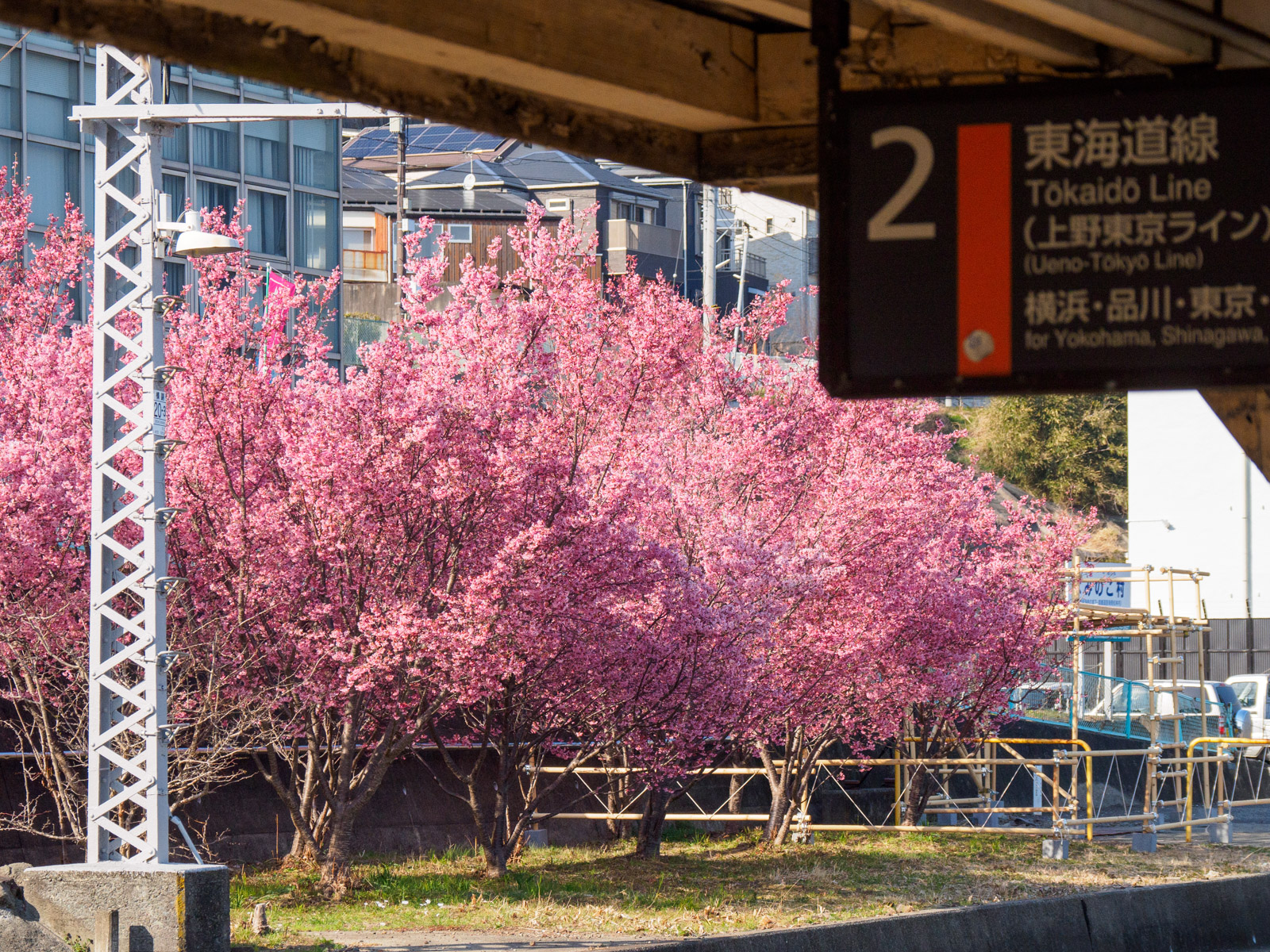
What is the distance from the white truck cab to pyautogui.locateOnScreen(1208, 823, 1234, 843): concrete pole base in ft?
52.9

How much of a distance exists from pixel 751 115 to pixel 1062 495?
2109 inches

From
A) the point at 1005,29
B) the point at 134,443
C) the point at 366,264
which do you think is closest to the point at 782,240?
the point at 366,264

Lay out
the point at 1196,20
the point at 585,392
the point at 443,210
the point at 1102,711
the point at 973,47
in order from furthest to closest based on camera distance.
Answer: the point at 443,210 → the point at 1102,711 → the point at 585,392 → the point at 973,47 → the point at 1196,20

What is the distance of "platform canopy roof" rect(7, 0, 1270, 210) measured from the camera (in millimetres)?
4660

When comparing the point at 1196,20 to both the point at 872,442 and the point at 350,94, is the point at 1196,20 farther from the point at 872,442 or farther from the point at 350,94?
the point at 872,442

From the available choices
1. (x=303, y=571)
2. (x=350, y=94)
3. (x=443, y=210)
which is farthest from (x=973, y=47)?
(x=443, y=210)

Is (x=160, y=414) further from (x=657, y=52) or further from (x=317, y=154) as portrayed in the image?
(x=317, y=154)

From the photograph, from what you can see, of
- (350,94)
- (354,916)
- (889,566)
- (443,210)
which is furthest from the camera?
(443,210)

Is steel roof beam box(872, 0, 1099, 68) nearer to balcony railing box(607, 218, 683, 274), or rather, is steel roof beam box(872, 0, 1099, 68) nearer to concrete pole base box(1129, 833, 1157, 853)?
concrete pole base box(1129, 833, 1157, 853)

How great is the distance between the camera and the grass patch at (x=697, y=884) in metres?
13.3

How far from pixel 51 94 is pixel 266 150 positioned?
549 cm

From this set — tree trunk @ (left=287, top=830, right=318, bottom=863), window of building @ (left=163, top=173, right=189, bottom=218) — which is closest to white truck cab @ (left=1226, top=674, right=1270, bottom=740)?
window of building @ (left=163, top=173, right=189, bottom=218)

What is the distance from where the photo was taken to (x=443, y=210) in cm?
5072

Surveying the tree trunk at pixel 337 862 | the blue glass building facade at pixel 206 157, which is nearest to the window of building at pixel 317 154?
the blue glass building facade at pixel 206 157
